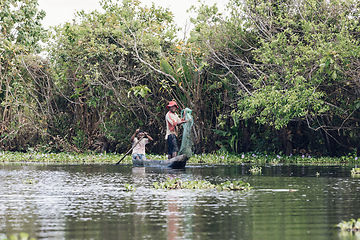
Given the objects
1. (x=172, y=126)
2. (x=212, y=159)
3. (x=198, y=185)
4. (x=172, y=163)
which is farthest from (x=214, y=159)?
(x=198, y=185)

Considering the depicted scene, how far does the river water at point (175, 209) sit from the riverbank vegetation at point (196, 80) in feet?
24.1

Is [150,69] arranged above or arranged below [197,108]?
above

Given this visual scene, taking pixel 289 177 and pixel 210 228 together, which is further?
pixel 289 177

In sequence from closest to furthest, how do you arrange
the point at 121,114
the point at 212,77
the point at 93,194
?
the point at 93,194, the point at 212,77, the point at 121,114

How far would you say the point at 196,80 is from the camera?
94.5 ft

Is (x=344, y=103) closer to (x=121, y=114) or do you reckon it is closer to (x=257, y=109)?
(x=257, y=109)

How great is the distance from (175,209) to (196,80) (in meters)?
18.1

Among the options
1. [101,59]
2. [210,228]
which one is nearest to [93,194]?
[210,228]

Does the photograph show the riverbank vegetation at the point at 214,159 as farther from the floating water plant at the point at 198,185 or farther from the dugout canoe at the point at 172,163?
the floating water plant at the point at 198,185

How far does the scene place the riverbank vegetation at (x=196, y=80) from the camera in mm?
23938

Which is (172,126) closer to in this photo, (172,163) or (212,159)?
(172,163)

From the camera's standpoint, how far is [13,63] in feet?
105

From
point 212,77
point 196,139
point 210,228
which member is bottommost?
point 210,228

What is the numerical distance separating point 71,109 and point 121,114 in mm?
2958
